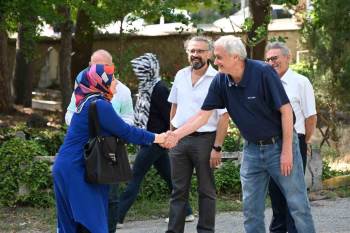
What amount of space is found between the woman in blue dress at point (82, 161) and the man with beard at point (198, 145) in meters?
1.27

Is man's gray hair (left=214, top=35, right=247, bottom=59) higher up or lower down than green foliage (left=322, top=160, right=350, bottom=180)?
higher up

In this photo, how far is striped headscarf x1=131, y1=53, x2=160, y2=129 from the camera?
7.90 meters

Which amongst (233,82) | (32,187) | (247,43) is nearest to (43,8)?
(247,43)

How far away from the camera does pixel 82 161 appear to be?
19.0 ft

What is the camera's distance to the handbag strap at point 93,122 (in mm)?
5766

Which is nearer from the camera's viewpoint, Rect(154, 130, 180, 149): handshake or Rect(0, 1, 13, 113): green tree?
Rect(154, 130, 180, 149): handshake

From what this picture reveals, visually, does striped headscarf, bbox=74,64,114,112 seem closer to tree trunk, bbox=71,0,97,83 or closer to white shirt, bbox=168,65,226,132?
white shirt, bbox=168,65,226,132

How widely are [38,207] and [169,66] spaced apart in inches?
595

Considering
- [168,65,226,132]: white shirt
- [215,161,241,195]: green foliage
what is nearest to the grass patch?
[168,65,226,132]: white shirt

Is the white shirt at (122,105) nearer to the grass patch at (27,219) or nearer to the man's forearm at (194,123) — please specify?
the man's forearm at (194,123)

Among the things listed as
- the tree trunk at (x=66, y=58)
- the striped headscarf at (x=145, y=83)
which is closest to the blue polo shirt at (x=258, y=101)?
the striped headscarf at (x=145, y=83)

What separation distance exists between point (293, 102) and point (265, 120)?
1.14 m

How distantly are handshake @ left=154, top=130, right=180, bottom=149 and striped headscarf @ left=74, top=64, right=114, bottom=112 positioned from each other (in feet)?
1.98

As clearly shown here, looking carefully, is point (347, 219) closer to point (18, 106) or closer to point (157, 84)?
point (157, 84)
